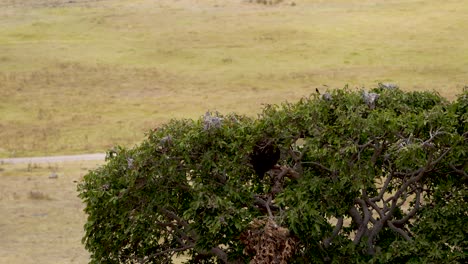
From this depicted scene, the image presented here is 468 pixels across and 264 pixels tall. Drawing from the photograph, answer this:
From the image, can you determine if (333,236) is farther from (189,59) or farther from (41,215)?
(189,59)

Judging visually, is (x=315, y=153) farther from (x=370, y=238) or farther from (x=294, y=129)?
(x=370, y=238)

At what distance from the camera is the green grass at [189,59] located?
53.6 meters

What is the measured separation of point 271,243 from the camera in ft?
55.9

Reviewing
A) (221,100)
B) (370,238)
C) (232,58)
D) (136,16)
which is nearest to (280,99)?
(221,100)

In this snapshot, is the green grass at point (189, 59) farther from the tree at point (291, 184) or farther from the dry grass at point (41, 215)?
the tree at point (291, 184)

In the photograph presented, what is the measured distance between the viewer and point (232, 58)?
65.6 meters

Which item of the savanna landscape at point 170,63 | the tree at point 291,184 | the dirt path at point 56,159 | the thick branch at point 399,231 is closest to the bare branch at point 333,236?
the tree at point 291,184

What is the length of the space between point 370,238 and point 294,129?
233cm

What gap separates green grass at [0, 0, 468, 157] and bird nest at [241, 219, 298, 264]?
2993cm

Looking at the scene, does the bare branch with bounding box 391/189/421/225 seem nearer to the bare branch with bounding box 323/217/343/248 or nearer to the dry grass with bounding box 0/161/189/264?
the bare branch with bounding box 323/217/343/248

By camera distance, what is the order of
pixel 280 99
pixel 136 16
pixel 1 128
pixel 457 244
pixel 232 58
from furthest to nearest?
pixel 136 16 < pixel 232 58 < pixel 280 99 < pixel 1 128 < pixel 457 244

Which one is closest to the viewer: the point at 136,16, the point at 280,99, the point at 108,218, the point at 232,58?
the point at 108,218

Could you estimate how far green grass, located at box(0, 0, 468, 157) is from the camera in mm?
53594

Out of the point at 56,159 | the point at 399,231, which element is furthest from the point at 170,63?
the point at 399,231
